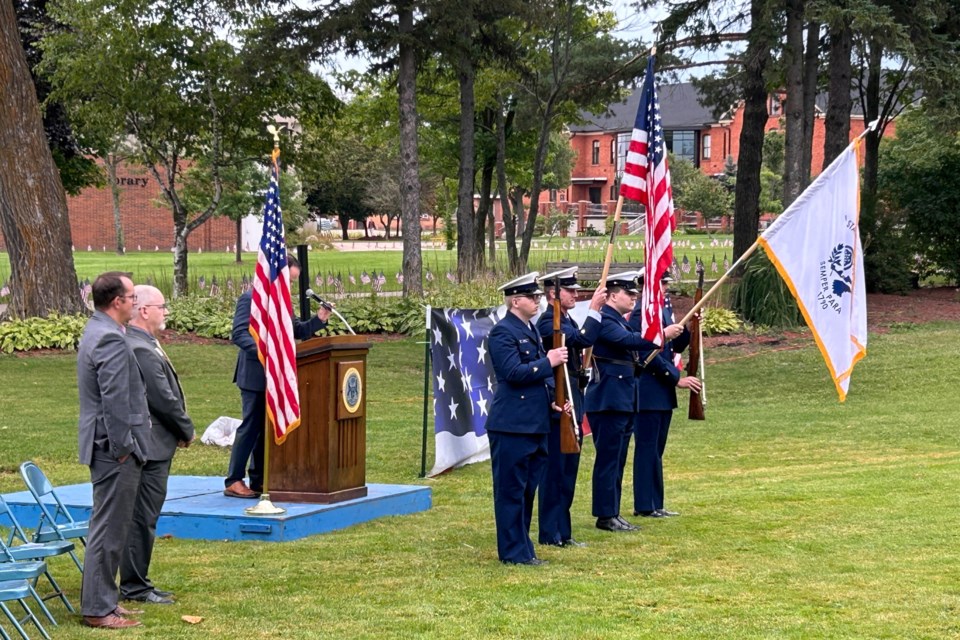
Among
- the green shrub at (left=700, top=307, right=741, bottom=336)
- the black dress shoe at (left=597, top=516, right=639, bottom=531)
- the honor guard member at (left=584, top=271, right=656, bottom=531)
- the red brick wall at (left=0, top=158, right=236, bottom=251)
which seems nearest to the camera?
the honor guard member at (left=584, top=271, right=656, bottom=531)

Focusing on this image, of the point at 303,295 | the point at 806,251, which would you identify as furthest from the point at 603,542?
the point at 303,295

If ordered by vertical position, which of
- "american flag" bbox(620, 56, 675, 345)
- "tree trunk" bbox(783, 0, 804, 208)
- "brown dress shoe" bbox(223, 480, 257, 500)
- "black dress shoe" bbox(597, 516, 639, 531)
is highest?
"tree trunk" bbox(783, 0, 804, 208)

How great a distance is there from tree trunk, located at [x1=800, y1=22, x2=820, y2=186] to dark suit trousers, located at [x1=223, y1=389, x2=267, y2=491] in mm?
17901

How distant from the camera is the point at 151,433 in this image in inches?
294

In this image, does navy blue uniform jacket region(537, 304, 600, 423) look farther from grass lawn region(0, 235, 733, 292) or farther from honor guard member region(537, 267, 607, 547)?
grass lawn region(0, 235, 733, 292)

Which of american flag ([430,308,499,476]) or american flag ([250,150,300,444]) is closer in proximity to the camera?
american flag ([250,150,300,444])

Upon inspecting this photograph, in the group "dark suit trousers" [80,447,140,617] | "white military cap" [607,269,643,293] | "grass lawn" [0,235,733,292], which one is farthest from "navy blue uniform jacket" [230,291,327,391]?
"grass lawn" [0,235,733,292]

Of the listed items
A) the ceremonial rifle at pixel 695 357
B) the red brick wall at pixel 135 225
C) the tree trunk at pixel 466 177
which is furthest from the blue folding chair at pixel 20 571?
the red brick wall at pixel 135 225

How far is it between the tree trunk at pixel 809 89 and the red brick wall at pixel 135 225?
146ft

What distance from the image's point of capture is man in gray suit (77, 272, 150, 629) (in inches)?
278

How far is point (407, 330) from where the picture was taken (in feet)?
83.9

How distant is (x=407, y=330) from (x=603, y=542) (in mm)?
16130

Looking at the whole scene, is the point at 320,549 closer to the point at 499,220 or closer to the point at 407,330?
the point at 407,330

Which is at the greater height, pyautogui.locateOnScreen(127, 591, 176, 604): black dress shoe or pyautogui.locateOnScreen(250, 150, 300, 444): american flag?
pyautogui.locateOnScreen(250, 150, 300, 444): american flag
